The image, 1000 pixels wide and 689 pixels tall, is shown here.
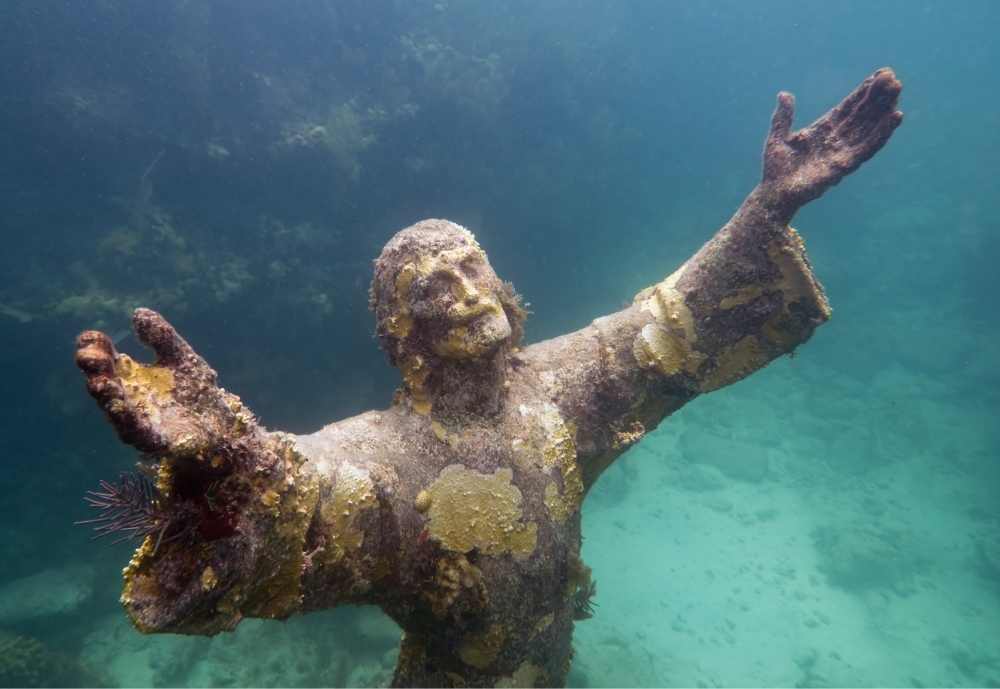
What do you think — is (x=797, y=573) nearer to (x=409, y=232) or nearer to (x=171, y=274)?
(x=409, y=232)

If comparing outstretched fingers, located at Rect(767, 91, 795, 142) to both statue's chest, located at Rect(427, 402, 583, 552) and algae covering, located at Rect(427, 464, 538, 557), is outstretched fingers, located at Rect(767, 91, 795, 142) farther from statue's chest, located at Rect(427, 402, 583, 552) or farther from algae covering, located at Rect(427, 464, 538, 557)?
algae covering, located at Rect(427, 464, 538, 557)

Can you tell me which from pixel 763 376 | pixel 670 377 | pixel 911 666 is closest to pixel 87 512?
pixel 670 377

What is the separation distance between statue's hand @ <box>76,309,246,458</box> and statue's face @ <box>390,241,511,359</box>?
3.95ft

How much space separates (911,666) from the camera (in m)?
12.0

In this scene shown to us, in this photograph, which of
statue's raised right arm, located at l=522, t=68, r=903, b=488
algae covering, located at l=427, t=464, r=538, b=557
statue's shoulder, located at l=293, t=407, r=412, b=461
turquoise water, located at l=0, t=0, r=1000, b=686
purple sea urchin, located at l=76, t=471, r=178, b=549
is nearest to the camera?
purple sea urchin, located at l=76, t=471, r=178, b=549

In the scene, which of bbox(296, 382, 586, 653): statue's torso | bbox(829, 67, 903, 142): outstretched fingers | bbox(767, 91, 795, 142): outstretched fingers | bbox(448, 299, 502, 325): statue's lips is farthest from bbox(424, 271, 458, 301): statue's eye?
bbox(829, 67, 903, 142): outstretched fingers

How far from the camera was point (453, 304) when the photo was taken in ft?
9.82

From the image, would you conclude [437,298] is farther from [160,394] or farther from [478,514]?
[160,394]

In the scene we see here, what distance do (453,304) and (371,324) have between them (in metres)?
10.2

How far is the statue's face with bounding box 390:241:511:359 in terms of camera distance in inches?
118

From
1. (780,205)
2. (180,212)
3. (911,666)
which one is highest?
(180,212)

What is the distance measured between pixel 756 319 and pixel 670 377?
2.32ft

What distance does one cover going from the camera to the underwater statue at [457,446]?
6.34 ft

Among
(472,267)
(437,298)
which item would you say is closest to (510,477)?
(437,298)
